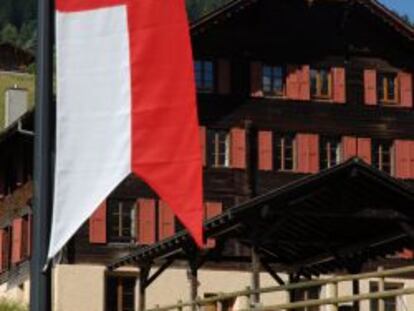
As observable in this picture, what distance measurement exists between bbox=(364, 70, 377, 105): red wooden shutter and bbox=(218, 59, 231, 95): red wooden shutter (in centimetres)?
486

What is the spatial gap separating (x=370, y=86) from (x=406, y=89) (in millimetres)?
1344

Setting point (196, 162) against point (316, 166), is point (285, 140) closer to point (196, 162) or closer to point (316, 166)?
point (316, 166)

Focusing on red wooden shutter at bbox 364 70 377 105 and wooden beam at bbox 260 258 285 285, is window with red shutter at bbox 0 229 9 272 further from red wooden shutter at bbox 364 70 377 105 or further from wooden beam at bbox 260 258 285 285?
wooden beam at bbox 260 258 285 285

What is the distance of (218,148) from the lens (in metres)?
41.1

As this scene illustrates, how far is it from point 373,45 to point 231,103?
18.0 feet

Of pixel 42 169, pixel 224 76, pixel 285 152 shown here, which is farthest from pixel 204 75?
pixel 42 169

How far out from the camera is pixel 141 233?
39.9m

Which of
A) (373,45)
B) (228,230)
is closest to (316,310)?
(228,230)

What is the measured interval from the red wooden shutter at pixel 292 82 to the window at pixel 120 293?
801 cm

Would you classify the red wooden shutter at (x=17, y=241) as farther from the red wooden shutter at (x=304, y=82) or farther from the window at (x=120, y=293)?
the red wooden shutter at (x=304, y=82)

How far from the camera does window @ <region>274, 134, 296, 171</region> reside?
4150 cm

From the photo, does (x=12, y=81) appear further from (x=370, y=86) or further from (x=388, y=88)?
(x=370, y=86)

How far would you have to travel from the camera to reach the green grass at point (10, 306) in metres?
36.4

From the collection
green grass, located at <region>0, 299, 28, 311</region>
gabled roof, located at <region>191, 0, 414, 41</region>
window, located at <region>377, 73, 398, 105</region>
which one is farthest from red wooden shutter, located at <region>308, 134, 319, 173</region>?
green grass, located at <region>0, 299, 28, 311</region>
